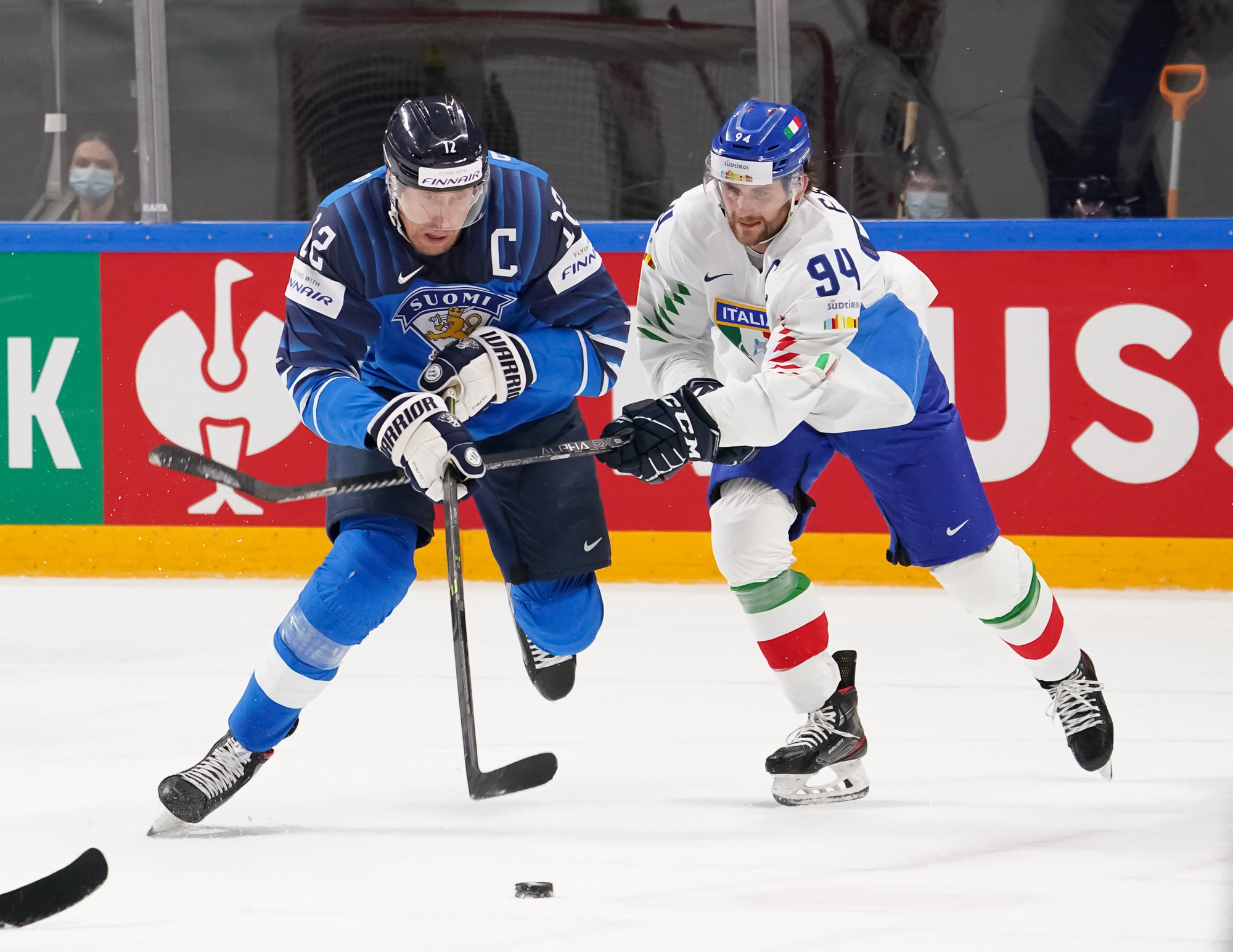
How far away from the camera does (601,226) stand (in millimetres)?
4664

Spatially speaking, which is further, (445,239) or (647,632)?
(647,632)

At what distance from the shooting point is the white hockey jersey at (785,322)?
2.45 m

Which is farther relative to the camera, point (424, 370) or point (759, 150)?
point (424, 370)

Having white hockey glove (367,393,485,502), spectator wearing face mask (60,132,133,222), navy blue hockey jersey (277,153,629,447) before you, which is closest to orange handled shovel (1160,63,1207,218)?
navy blue hockey jersey (277,153,629,447)

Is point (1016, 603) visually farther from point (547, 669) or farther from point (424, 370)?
point (424, 370)

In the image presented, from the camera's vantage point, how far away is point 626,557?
4641mm

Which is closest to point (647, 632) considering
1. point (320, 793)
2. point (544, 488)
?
point (544, 488)

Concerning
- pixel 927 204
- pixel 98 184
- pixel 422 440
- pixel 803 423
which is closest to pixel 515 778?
pixel 422 440

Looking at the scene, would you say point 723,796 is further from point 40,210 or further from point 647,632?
point 40,210

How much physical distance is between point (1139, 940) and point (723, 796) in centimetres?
84

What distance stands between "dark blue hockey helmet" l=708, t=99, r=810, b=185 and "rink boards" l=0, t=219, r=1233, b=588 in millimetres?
2083

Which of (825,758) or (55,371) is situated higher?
(55,371)

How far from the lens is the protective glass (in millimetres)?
2389

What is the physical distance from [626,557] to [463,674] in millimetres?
2197
